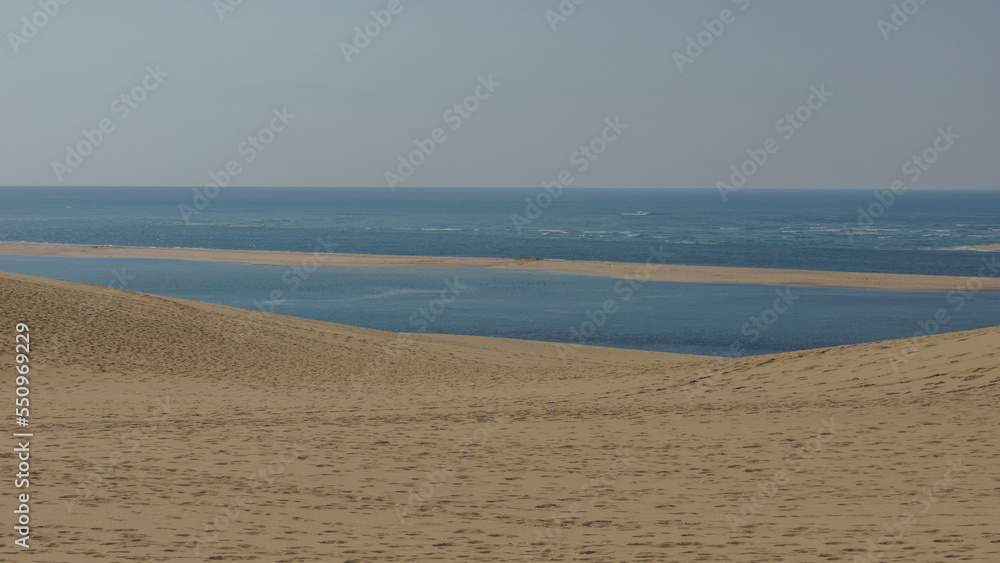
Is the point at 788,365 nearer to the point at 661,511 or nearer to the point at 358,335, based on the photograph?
the point at 661,511

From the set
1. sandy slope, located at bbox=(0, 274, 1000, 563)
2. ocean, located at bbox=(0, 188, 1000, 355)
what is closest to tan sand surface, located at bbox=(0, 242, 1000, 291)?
ocean, located at bbox=(0, 188, 1000, 355)

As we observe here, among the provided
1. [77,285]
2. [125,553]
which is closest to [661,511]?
[125,553]

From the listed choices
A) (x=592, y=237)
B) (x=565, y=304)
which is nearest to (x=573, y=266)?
(x=565, y=304)

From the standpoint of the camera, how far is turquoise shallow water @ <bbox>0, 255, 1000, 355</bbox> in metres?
29.5

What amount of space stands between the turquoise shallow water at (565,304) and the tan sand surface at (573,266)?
2574 millimetres

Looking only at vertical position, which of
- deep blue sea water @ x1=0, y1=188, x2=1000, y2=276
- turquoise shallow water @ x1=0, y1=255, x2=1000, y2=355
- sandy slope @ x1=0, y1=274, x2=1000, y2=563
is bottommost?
sandy slope @ x1=0, y1=274, x2=1000, y2=563

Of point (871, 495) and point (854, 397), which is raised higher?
point (854, 397)

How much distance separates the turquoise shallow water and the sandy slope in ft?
38.3

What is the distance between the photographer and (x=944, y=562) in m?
5.97

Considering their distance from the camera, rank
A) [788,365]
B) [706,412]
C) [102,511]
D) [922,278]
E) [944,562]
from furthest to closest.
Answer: [922,278] → [788,365] → [706,412] → [102,511] → [944,562]

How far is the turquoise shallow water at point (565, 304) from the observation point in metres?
29.5

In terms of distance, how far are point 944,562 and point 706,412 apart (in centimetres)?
645

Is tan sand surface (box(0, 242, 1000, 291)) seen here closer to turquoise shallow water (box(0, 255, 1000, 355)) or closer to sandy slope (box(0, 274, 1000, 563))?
turquoise shallow water (box(0, 255, 1000, 355))

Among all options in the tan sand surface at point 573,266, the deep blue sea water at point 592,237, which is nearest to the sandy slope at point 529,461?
the tan sand surface at point 573,266
